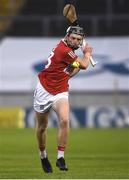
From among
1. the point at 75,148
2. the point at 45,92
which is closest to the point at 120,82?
the point at 75,148

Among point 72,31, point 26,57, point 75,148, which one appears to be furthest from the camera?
point 26,57

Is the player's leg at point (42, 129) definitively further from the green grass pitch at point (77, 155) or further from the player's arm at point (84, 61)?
the player's arm at point (84, 61)

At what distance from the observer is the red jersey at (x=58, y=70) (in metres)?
13.3

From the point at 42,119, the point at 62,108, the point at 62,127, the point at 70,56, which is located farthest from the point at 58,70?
the point at 62,127

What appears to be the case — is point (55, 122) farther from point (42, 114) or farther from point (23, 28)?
point (42, 114)

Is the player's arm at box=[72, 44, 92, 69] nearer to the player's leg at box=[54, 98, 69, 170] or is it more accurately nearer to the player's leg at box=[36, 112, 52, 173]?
the player's leg at box=[54, 98, 69, 170]

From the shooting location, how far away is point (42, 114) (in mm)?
13406

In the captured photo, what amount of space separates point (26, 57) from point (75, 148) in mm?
12958

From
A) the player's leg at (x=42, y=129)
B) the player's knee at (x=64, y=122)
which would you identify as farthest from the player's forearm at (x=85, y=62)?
the player's leg at (x=42, y=129)

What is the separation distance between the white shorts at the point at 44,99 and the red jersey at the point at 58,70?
0.06 m

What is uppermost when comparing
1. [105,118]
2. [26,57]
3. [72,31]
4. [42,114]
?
[72,31]

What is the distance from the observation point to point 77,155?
18.5 metres

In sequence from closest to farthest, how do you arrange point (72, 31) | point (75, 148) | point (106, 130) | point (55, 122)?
point (72, 31)
point (75, 148)
point (106, 130)
point (55, 122)

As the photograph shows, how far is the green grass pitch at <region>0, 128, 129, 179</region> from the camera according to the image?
519 inches
